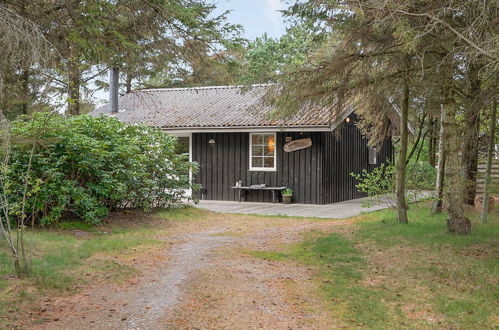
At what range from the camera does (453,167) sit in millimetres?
8414

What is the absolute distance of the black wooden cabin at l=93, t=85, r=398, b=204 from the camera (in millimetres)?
16234

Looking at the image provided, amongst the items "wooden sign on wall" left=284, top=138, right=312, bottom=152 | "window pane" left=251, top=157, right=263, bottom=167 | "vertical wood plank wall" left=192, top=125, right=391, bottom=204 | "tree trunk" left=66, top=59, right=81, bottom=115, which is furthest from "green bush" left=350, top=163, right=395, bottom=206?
"tree trunk" left=66, top=59, right=81, bottom=115

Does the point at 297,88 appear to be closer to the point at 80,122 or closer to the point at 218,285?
the point at 218,285

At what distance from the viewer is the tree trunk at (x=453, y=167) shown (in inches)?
328

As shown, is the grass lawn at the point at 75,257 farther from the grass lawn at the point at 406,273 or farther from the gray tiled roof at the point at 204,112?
the gray tiled roof at the point at 204,112

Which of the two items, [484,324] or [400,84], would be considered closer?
[484,324]

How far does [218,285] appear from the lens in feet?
19.3

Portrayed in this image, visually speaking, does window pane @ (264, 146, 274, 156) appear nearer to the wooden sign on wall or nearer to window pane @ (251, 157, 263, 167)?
window pane @ (251, 157, 263, 167)

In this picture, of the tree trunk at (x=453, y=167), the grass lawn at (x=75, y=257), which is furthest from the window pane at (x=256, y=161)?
the tree trunk at (x=453, y=167)

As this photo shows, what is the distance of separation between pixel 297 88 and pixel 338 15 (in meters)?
1.36

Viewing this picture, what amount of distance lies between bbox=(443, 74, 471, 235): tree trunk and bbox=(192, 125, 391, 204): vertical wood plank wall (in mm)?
7656

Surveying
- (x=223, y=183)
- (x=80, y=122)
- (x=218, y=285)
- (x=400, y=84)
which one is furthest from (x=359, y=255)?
(x=223, y=183)

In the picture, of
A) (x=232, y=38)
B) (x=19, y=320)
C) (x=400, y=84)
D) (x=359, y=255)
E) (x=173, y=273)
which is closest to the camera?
(x=19, y=320)

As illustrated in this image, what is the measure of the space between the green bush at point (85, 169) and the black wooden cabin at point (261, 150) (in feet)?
12.5
